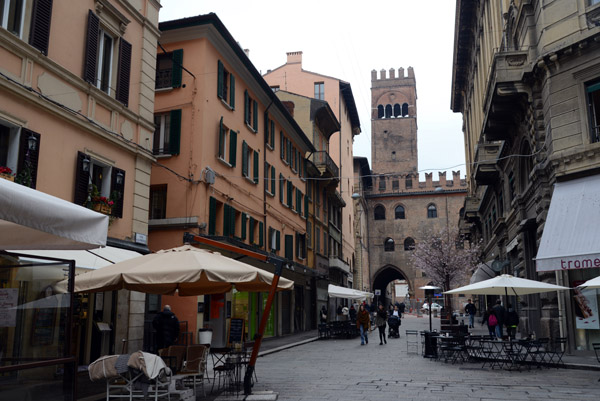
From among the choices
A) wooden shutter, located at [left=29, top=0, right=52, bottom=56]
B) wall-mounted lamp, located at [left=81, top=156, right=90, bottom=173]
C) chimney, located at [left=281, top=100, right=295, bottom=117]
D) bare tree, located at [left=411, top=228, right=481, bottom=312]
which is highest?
chimney, located at [left=281, top=100, right=295, bottom=117]

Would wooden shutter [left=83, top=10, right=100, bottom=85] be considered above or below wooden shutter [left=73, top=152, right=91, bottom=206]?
above

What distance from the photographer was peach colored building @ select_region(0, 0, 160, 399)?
10.8 metres

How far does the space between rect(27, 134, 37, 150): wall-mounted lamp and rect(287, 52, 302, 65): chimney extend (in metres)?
36.3

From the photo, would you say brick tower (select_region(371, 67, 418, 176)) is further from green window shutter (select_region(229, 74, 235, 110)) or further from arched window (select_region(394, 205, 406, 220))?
green window shutter (select_region(229, 74, 235, 110))

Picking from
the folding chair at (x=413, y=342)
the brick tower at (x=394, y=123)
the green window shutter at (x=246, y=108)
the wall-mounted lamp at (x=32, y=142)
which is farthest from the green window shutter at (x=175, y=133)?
the brick tower at (x=394, y=123)

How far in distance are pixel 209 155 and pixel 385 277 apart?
55.4 meters

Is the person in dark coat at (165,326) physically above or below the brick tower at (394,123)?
below

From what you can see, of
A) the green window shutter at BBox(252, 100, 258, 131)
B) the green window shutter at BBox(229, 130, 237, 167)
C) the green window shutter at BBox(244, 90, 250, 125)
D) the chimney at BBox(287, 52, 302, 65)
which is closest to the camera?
the green window shutter at BBox(229, 130, 237, 167)

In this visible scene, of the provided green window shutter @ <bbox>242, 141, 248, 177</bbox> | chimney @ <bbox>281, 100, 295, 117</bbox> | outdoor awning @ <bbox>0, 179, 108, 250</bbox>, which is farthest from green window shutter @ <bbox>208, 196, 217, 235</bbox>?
chimney @ <bbox>281, 100, 295, 117</bbox>

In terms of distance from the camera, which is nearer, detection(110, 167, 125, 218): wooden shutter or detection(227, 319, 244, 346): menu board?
detection(110, 167, 125, 218): wooden shutter

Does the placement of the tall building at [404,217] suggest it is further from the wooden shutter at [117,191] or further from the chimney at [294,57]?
the wooden shutter at [117,191]

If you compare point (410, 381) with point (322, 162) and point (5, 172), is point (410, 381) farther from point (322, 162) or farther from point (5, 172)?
point (322, 162)

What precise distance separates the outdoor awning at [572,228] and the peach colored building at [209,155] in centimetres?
989

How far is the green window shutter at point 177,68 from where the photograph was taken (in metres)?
19.8
